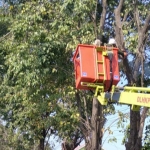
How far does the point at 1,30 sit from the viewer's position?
17.4 m

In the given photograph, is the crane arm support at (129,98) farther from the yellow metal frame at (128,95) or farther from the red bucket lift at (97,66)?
the red bucket lift at (97,66)

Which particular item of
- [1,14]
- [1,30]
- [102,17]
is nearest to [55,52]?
[102,17]

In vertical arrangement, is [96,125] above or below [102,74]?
below

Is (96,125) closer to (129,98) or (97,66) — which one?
(97,66)

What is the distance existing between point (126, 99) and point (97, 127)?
5025mm

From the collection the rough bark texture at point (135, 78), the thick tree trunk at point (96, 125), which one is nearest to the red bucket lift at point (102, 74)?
the rough bark texture at point (135, 78)

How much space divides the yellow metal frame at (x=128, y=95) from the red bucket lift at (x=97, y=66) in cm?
10

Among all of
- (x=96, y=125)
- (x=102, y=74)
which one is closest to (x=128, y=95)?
(x=102, y=74)

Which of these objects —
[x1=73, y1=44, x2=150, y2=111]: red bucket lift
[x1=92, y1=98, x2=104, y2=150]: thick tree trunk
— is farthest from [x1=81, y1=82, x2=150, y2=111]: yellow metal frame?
[x1=92, y1=98, x2=104, y2=150]: thick tree trunk

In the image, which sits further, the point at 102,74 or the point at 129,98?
the point at 102,74

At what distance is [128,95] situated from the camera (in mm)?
5789

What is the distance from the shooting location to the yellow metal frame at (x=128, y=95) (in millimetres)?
5543

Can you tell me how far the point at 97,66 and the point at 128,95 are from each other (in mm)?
724

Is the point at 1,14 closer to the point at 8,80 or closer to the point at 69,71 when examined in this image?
the point at 8,80
